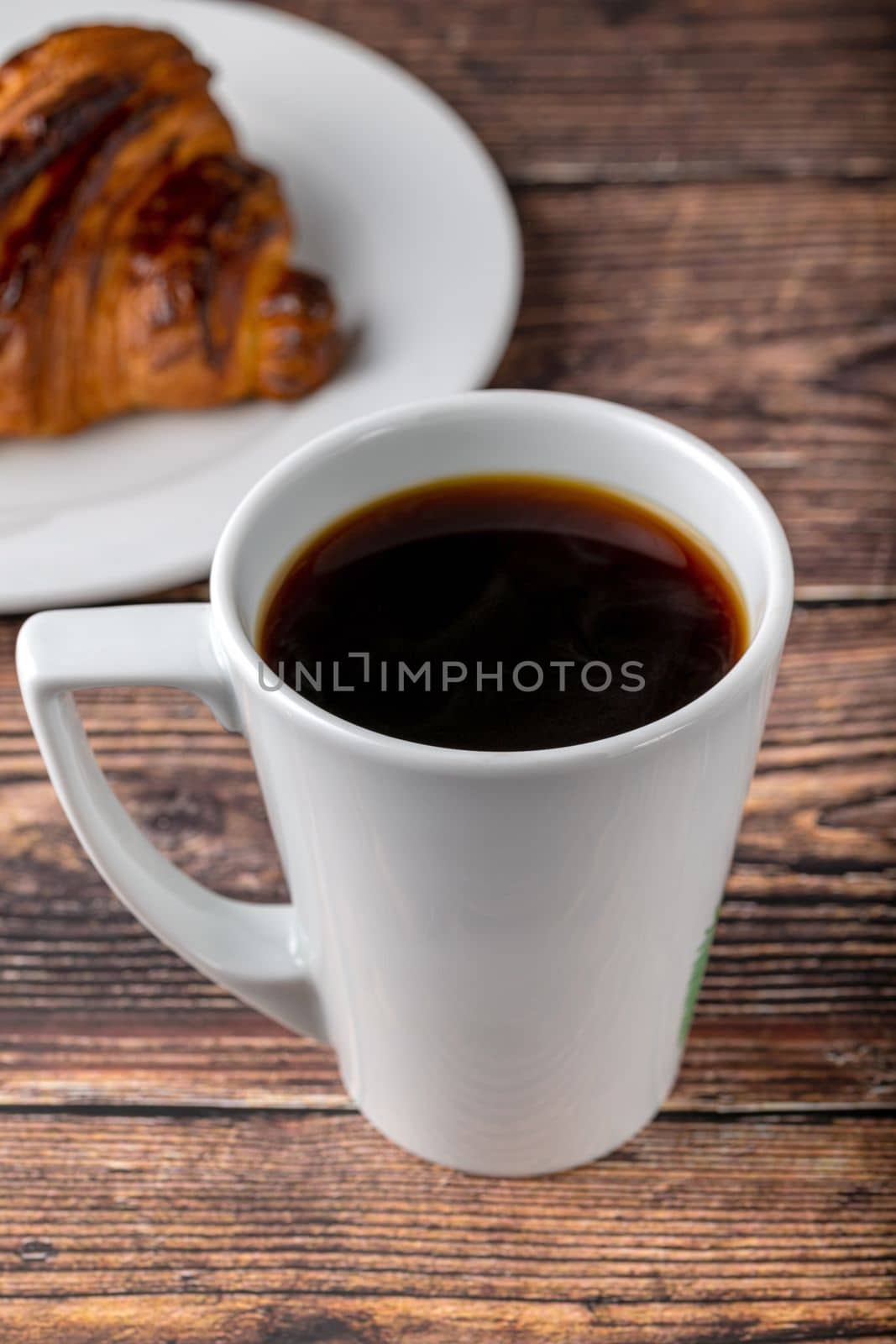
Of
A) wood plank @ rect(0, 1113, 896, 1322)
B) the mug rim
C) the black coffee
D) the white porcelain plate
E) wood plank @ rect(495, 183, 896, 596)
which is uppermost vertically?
the mug rim

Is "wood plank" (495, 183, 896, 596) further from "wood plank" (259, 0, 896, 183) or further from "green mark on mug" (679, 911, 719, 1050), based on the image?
"green mark on mug" (679, 911, 719, 1050)

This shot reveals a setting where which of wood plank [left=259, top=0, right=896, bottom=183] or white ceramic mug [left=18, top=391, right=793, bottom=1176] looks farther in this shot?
wood plank [left=259, top=0, right=896, bottom=183]

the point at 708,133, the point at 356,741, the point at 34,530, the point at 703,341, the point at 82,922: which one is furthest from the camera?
the point at 708,133

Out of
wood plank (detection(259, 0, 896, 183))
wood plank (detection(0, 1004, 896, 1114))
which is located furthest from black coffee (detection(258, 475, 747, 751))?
wood plank (detection(259, 0, 896, 183))

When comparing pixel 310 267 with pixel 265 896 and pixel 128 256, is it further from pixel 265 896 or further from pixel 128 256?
pixel 265 896

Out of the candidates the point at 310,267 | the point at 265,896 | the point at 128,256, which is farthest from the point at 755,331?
the point at 265,896

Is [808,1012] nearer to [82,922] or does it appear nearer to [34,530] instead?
[82,922]

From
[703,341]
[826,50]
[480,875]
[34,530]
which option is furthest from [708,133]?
[480,875]
